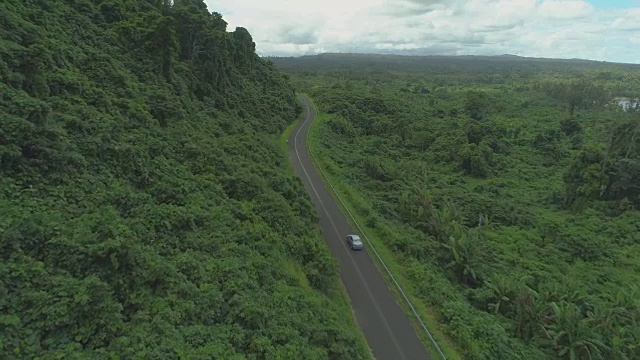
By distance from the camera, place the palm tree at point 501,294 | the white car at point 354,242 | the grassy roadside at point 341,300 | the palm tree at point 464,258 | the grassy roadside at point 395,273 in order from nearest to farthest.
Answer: the grassy roadside at point 341,300
the grassy roadside at point 395,273
the palm tree at point 501,294
the palm tree at point 464,258
the white car at point 354,242

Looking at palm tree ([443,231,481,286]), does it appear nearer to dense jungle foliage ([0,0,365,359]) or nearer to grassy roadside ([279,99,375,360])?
grassy roadside ([279,99,375,360])

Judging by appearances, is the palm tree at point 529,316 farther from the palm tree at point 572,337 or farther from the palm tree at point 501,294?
the palm tree at point 501,294

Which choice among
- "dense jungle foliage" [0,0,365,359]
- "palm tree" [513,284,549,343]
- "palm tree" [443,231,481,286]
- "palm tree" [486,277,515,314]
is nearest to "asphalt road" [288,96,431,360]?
"dense jungle foliage" [0,0,365,359]

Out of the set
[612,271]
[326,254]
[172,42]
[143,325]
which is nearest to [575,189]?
[612,271]

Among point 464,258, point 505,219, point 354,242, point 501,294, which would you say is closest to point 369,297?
point 354,242

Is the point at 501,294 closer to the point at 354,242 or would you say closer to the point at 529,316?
the point at 529,316

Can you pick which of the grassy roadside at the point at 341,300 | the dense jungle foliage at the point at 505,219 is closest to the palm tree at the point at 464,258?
the dense jungle foliage at the point at 505,219
